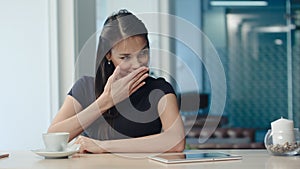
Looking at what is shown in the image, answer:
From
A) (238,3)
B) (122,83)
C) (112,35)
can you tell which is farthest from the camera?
(238,3)

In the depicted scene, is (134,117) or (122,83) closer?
(122,83)

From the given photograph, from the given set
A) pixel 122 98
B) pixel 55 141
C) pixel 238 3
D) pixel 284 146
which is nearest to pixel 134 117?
pixel 122 98

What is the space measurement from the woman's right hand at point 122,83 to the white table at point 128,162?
31 centimetres

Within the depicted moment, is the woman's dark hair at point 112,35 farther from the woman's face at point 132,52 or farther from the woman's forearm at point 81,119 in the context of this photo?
the woman's forearm at point 81,119

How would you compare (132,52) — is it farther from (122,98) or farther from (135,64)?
(122,98)

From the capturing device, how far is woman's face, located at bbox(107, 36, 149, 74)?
2.03 meters

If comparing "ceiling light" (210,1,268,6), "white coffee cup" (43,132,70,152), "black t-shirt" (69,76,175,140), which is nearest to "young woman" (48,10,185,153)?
"black t-shirt" (69,76,175,140)

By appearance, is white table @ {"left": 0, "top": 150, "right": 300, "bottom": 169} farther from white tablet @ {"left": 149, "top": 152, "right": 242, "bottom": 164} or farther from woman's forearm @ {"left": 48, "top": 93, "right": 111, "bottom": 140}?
woman's forearm @ {"left": 48, "top": 93, "right": 111, "bottom": 140}

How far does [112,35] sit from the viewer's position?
6.86 ft

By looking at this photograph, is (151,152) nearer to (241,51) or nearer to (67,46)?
(67,46)

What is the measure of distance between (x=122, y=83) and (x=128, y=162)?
0.46 metres

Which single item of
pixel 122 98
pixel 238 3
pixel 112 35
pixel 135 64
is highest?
pixel 238 3

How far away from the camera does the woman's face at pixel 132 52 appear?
203 centimetres

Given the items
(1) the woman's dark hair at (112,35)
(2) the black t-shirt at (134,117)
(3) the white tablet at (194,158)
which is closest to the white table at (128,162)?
(3) the white tablet at (194,158)
